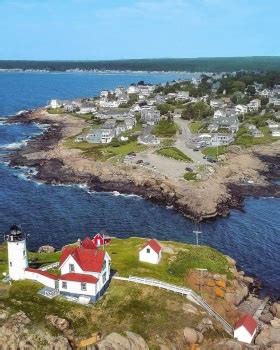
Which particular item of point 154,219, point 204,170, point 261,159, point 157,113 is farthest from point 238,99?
point 154,219

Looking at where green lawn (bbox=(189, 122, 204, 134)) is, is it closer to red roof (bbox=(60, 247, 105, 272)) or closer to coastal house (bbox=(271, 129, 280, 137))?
coastal house (bbox=(271, 129, 280, 137))

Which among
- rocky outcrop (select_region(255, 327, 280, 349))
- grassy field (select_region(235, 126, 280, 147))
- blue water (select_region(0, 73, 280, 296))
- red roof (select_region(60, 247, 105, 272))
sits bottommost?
blue water (select_region(0, 73, 280, 296))

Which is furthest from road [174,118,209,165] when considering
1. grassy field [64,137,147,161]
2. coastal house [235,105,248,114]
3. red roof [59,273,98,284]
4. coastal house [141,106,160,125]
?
red roof [59,273,98,284]

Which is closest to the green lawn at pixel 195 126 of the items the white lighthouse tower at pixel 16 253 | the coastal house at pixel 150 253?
the coastal house at pixel 150 253

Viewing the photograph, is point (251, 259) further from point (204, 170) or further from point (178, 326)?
point (204, 170)

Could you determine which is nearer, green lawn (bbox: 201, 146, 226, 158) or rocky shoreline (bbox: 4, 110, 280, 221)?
rocky shoreline (bbox: 4, 110, 280, 221)

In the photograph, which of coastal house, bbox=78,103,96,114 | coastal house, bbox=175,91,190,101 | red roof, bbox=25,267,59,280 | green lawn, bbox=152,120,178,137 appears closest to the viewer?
red roof, bbox=25,267,59,280

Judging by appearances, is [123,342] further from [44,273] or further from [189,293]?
[44,273]
